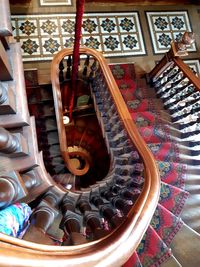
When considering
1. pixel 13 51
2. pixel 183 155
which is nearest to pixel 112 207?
pixel 13 51

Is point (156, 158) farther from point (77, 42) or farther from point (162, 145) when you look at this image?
point (77, 42)

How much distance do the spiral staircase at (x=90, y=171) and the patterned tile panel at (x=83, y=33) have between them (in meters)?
0.56

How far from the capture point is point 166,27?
4.04 metres

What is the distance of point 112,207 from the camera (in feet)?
5.47

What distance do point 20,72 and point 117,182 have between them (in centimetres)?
112

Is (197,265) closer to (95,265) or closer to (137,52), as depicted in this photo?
(95,265)

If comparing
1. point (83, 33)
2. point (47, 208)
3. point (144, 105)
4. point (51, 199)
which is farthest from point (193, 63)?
point (47, 208)

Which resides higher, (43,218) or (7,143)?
(7,143)

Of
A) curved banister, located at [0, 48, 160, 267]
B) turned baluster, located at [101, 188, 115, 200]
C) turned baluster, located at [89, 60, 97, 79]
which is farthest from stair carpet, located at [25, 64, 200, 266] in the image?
curved banister, located at [0, 48, 160, 267]

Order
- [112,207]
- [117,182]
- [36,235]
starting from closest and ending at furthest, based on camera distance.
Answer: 1. [36,235]
2. [112,207]
3. [117,182]

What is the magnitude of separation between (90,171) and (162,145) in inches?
52.3

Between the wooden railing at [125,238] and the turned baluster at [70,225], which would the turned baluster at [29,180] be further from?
the wooden railing at [125,238]

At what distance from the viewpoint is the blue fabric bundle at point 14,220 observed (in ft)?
2.94

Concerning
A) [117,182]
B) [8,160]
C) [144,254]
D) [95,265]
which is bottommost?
[144,254]
